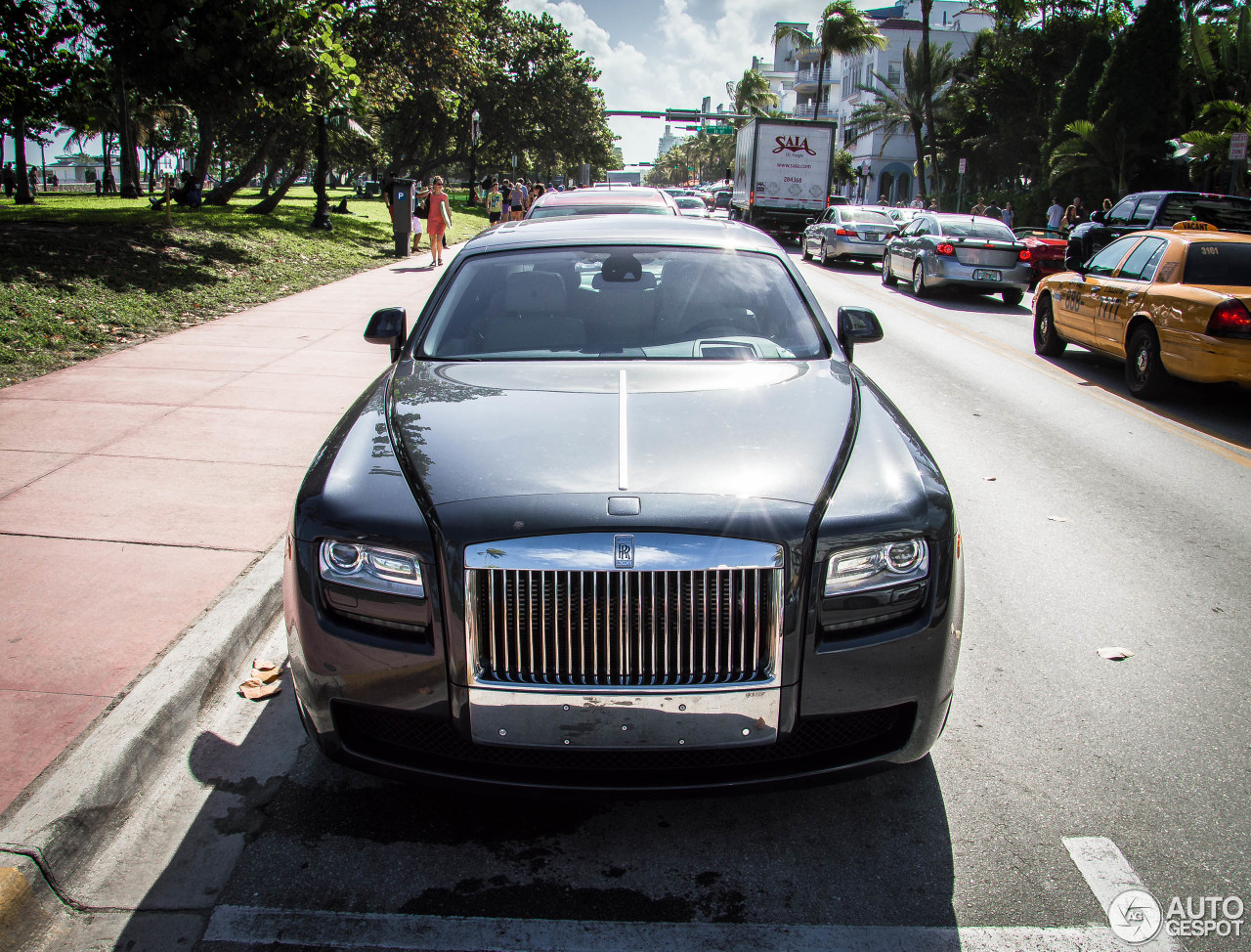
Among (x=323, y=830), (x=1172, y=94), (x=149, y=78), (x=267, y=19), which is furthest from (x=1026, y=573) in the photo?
(x=1172, y=94)

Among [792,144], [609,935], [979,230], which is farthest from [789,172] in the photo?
[609,935]

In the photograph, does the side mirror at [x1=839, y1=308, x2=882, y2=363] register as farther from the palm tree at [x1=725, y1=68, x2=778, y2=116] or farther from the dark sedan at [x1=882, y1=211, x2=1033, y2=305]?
the palm tree at [x1=725, y1=68, x2=778, y2=116]

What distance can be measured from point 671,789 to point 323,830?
110cm

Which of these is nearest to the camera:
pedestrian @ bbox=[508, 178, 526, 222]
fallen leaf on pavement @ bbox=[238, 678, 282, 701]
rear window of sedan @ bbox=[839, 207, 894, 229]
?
fallen leaf on pavement @ bbox=[238, 678, 282, 701]

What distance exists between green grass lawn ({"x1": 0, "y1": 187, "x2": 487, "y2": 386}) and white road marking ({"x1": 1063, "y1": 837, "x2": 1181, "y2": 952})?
887 centimetres

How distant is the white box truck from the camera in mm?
34219

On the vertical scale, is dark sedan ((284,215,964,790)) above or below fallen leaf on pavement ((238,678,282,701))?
above

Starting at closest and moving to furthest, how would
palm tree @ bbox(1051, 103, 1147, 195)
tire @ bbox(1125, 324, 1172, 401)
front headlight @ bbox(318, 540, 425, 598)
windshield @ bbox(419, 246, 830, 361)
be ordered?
front headlight @ bbox(318, 540, 425, 598), windshield @ bbox(419, 246, 830, 361), tire @ bbox(1125, 324, 1172, 401), palm tree @ bbox(1051, 103, 1147, 195)

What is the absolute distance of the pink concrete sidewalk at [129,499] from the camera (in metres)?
3.68

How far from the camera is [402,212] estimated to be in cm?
2388

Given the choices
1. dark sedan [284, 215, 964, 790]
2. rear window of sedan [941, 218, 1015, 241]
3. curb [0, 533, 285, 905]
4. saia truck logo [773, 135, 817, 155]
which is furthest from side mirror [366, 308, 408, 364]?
saia truck logo [773, 135, 817, 155]

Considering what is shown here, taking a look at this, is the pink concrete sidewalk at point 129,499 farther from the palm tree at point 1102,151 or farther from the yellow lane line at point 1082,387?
the palm tree at point 1102,151

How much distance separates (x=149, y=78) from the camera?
16797 millimetres

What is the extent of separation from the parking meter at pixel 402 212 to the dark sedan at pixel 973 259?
11.6m
